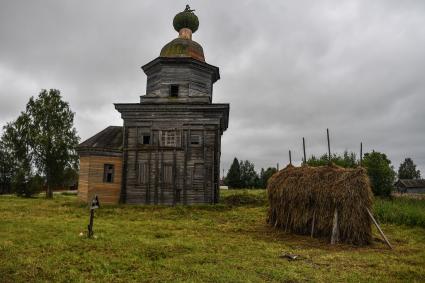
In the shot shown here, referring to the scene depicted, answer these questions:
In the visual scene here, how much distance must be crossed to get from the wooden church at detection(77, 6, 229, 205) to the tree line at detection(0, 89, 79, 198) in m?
13.0

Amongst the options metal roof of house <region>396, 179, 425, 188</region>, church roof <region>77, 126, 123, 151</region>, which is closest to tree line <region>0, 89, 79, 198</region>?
church roof <region>77, 126, 123, 151</region>

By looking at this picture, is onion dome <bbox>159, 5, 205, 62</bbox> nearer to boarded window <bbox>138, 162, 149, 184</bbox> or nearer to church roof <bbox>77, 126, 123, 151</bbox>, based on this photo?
church roof <bbox>77, 126, 123, 151</bbox>

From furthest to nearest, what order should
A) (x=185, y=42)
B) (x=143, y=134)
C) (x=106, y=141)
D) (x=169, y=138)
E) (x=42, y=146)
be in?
(x=42, y=146) < (x=185, y=42) < (x=106, y=141) < (x=143, y=134) < (x=169, y=138)

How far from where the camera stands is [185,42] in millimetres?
27938

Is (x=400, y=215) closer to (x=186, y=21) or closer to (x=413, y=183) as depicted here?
(x=186, y=21)

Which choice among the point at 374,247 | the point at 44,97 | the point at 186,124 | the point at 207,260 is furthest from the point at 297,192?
the point at 44,97

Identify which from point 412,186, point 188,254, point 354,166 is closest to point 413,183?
point 412,186

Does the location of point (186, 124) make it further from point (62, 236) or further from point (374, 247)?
point (374, 247)

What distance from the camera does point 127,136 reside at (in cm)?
2517

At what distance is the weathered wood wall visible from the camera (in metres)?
24.4

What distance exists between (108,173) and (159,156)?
397 centimetres

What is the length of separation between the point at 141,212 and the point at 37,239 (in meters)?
9.47

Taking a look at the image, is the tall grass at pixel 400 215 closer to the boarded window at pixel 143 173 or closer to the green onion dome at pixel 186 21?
the boarded window at pixel 143 173

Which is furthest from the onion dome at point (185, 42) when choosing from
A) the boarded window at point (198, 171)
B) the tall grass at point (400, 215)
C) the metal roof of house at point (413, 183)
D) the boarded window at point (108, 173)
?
the metal roof of house at point (413, 183)
